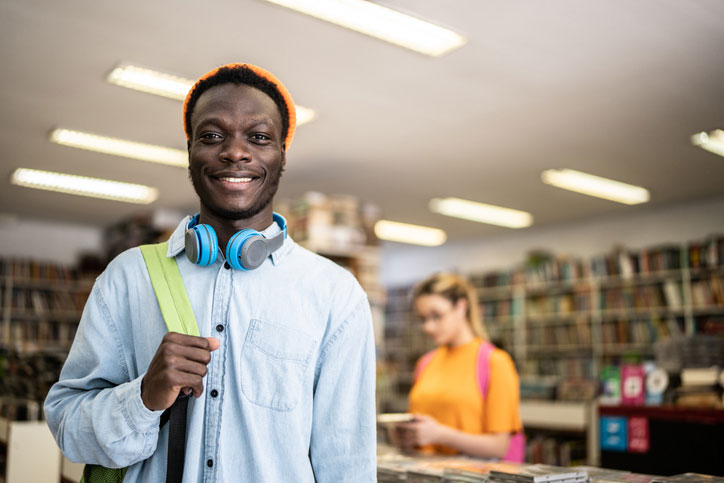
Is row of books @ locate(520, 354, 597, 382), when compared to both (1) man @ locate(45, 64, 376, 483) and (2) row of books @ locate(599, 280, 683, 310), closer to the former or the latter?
(2) row of books @ locate(599, 280, 683, 310)

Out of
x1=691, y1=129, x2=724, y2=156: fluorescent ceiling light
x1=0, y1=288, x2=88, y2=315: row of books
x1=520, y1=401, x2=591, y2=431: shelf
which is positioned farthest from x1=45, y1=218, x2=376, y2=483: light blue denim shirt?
x1=0, y1=288, x2=88, y2=315: row of books

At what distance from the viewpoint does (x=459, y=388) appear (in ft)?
8.76

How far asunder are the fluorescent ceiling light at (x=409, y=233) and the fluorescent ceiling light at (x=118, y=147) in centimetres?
354

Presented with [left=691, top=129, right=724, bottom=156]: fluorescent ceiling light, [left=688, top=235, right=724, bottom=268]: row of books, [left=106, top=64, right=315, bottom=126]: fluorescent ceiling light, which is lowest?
[left=688, top=235, right=724, bottom=268]: row of books

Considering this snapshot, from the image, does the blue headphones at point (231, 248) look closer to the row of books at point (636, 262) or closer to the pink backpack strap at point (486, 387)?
the pink backpack strap at point (486, 387)

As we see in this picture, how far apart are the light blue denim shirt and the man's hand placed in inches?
1.4

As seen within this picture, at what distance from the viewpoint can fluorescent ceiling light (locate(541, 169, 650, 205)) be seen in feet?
21.2

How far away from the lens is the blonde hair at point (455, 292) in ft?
9.71

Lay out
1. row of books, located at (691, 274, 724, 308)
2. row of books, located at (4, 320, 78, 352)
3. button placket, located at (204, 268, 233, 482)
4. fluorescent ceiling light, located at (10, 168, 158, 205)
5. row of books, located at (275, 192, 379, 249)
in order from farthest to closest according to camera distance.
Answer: row of books, located at (4, 320, 78, 352) → row of books, located at (691, 274, 724, 308) → fluorescent ceiling light, located at (10, 168, 158, 205) → row of books, located at (275, 192, 379, 249) → button placket, located at (204, 268, 233, 482)

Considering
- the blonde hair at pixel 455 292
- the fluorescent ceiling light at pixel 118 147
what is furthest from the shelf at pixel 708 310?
the fluorescent ceiling light at pixel 118 147

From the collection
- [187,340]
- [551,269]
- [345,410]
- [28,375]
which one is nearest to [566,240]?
[551,269]

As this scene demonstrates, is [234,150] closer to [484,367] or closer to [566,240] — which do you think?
[484,367]

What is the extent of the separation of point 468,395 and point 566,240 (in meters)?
7.00

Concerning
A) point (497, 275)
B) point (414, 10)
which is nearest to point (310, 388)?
point (414, 10)
